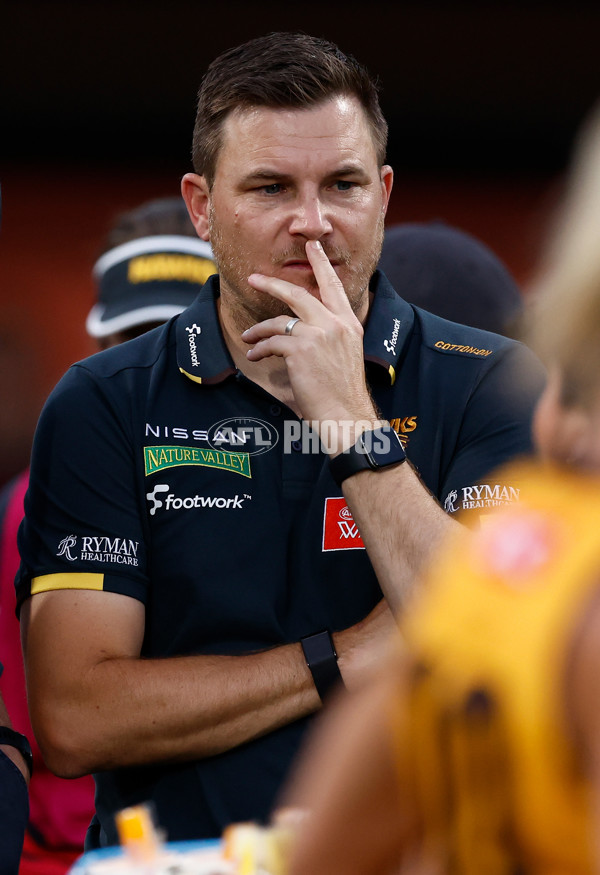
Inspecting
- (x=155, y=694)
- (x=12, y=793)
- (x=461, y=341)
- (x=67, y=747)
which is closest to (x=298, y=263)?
(x=461, y=341)

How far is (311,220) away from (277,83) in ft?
0.97

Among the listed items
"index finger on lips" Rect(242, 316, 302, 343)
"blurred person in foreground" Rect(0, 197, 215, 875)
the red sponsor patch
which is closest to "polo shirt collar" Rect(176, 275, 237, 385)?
"index finger on lips" Rect(242, 316, 302, 343)

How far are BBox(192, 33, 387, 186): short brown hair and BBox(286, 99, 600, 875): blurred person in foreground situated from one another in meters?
1.52

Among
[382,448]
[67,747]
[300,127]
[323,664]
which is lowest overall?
[67,747]

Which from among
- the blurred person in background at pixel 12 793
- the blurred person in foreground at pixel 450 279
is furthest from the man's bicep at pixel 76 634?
the blurred person in foreground at pixel 450 279

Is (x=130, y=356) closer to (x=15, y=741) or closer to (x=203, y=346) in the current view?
(x=203, y=346)

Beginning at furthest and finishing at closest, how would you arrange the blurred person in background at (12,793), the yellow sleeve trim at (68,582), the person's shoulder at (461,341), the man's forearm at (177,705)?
1. the person's shoulder at (461,341)
2. the yellow sleeve trim at (68,582)
3. the man's forearm at (177,705)
4. the blurred person in background at (12,793)

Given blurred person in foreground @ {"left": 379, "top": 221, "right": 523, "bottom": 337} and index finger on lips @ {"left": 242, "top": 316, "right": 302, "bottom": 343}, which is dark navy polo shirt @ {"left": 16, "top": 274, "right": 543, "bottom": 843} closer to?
index finger on lips @ {"left": 242, "top": 316, "right": 302, "bottom": 343}

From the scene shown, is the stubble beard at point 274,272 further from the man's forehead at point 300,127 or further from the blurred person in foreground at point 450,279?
the blurred person in foreground at point 450,279

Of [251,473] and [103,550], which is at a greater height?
[251,473]

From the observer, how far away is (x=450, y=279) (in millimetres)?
3162

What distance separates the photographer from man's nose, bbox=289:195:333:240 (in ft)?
8.14

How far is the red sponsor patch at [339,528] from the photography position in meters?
2.36

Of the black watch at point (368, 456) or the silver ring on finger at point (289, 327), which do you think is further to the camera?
the silver ring on finger at point (289, 327)
